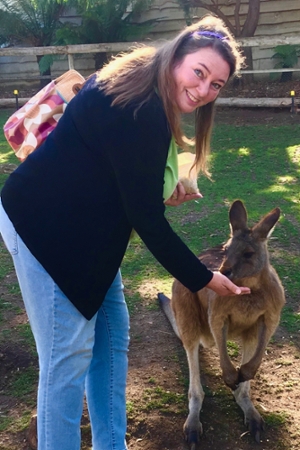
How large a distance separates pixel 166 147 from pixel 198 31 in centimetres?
34

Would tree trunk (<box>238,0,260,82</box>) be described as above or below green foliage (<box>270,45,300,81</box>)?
above

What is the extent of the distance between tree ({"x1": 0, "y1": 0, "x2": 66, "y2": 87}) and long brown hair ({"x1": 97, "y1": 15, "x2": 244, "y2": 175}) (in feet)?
25.5

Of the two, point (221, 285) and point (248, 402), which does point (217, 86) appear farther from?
point (248, 402)

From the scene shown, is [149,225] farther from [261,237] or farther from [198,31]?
[261,237]

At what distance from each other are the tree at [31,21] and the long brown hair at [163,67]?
25.5 feet

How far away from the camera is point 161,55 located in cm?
146

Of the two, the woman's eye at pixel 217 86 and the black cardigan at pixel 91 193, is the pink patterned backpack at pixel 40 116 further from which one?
the woman's eye at pixel 217 86

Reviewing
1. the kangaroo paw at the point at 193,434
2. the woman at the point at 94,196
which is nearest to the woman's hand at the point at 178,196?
the woman at the point at 94,196

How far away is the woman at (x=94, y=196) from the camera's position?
1390mm

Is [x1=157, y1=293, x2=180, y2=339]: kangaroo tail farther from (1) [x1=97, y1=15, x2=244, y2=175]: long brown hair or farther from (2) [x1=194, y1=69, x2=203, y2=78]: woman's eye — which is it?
(2) [x1=194, y1=69, x2=203, y2=78]: woman's eye

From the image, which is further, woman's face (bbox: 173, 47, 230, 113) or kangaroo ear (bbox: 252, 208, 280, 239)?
kangaroo ear (bbox: 252, 208, 280, 239)

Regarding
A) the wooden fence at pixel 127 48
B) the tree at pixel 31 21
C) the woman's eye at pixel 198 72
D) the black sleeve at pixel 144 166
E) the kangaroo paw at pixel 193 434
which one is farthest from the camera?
the tree at pixel 31 21

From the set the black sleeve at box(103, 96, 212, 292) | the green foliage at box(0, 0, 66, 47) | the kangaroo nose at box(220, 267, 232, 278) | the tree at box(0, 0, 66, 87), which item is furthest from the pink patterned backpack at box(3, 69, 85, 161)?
the green foliage at box(0, 0, 66, 47)

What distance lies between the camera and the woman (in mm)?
1390
